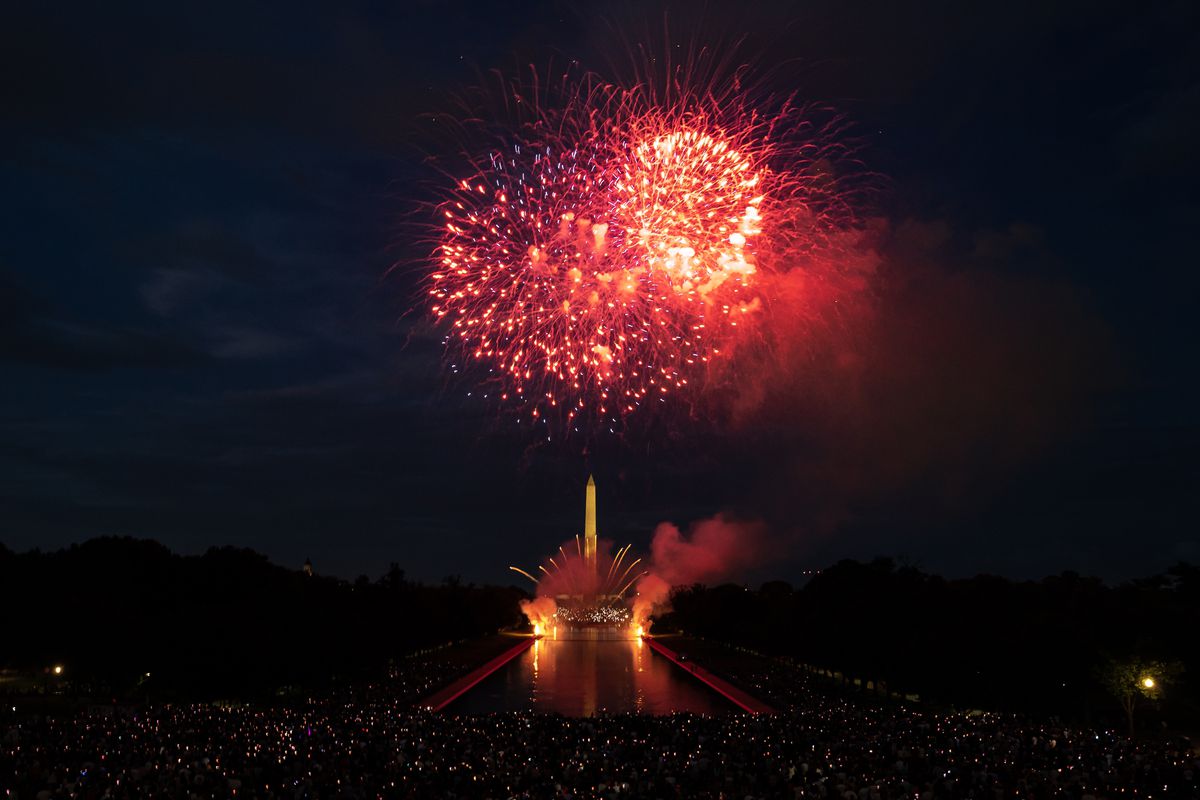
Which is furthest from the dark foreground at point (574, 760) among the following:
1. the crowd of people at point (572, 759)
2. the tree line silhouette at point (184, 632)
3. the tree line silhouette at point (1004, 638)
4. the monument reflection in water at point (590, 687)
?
the tree line silhouette at point (184, 632)

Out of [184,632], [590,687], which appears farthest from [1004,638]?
[184,632]

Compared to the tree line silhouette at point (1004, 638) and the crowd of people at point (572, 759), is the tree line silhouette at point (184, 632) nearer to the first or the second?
the crowd of people at point (572, 759)

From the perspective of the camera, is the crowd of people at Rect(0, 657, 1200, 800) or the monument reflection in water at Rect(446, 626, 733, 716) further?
the monument reflection in water at Rect(446, 626, 733, 716)

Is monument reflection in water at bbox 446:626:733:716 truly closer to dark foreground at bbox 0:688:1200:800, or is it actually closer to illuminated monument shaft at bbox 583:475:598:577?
dark foreground at bbox 0:688:1200:800

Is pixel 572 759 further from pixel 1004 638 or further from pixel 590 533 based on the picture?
pixel 590 533

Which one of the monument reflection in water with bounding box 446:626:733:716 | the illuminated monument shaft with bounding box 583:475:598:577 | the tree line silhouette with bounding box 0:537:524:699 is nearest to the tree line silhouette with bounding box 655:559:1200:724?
the monument reflection in water with bounding box 446:626:733:716

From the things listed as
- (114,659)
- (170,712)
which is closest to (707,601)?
(114,659)
